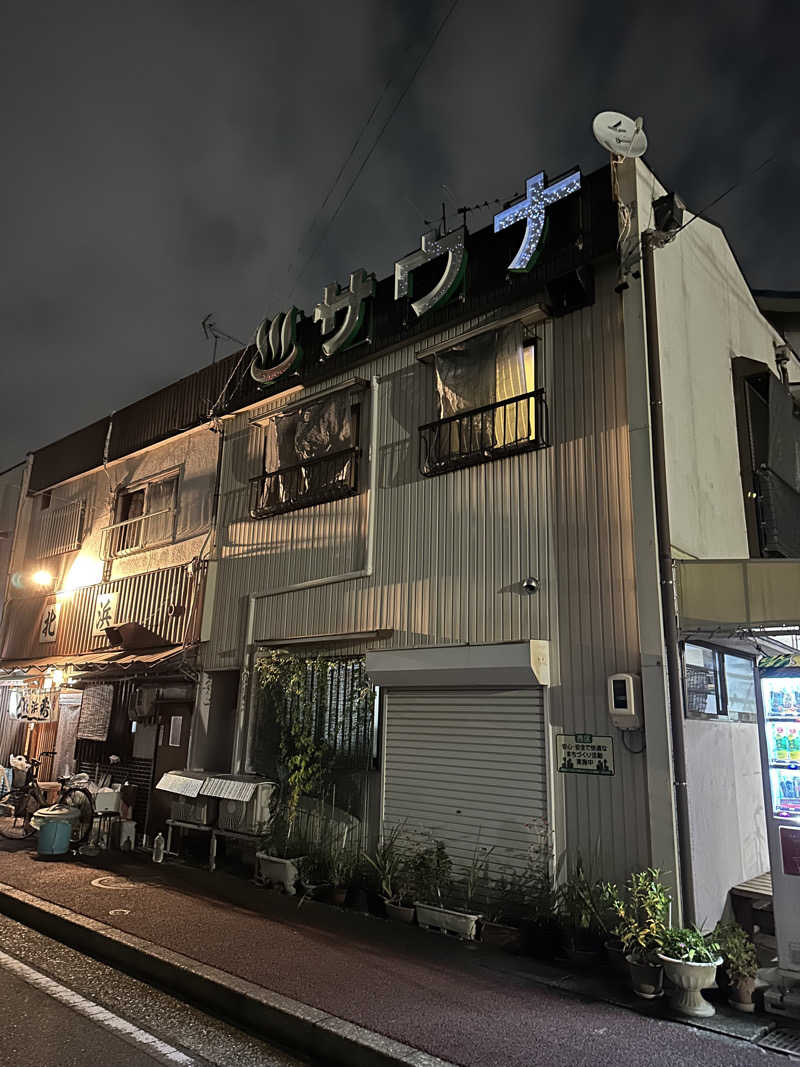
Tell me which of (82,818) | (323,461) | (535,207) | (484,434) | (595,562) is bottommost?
(82,818)

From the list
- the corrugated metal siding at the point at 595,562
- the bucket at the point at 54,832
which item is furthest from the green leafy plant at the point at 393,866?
the bucket at the point at 54,832

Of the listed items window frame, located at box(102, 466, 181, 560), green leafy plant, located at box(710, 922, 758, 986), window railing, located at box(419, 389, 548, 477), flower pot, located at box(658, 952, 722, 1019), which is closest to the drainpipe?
green leafy plant, located at box(710, 922, 758, 986)

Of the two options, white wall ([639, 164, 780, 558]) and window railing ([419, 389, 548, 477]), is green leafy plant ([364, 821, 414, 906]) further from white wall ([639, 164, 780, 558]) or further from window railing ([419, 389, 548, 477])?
white wall ([639, 164, 780, 558])

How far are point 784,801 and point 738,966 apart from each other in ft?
4.60

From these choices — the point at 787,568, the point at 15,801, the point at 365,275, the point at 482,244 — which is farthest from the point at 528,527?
the point at 15,801

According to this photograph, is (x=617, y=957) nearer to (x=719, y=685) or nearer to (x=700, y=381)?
(x=719, y=685)

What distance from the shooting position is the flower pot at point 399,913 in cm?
797

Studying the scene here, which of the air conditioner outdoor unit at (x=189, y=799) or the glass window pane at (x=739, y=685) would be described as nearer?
the glass window pane at (x=739, y=685)

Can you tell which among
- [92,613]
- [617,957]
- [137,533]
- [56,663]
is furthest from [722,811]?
[92,613]

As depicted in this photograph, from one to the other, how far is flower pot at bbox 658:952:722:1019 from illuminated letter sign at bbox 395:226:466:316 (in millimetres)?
8342

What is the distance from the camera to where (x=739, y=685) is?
8.81m

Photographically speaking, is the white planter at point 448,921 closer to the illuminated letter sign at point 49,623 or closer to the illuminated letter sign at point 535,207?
the illuminated letter sign at point 535,207

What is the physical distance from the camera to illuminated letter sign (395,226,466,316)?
1016 centimetres

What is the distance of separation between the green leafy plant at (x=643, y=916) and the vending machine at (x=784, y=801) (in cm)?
90
